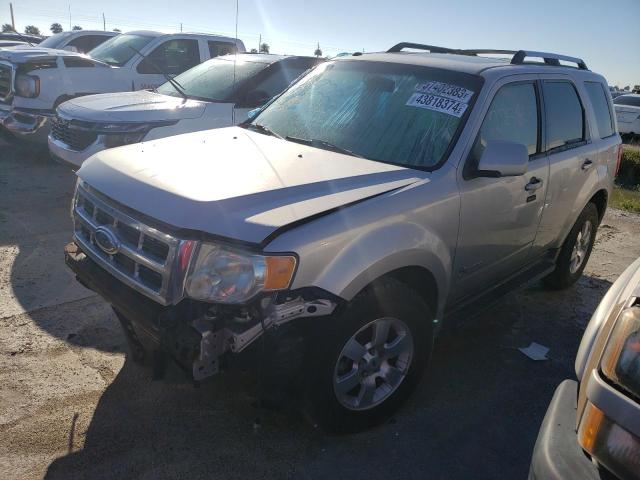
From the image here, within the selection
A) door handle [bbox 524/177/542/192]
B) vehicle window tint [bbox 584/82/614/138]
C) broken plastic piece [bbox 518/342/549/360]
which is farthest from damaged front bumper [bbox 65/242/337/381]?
vehicle window tint [bbox 584/82/614/138]

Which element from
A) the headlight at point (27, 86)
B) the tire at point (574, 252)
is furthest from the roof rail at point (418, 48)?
the headlight at point (27, 86)

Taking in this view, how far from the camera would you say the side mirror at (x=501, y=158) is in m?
2.89

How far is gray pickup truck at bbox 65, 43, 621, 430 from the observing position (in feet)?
7.35

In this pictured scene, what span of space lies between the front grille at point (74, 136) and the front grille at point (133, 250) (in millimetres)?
3279

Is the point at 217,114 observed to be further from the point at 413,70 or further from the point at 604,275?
the point at 604,275

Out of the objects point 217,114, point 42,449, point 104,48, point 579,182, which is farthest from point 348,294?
point 104,48

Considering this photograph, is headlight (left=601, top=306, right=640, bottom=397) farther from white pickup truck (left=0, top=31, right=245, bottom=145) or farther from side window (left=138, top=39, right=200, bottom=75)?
side window (left=138, top=39, right=200, bottom=75)

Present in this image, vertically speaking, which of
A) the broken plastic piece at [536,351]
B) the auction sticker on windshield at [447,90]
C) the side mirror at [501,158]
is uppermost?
the auction sticker on windshield at [447,90]

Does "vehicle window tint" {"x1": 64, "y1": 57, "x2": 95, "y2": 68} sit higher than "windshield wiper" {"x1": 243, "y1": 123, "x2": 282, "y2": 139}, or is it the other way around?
"windshield wiper" {"x1": 243, "y1": 123, "x2": 282, "y2": 139}

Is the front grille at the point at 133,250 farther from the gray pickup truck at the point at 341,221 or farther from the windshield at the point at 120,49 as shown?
the windshield at the point at 120,49

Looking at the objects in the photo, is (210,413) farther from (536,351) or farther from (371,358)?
(536,351)

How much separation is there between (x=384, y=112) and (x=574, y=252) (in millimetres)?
2679

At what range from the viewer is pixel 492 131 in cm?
329

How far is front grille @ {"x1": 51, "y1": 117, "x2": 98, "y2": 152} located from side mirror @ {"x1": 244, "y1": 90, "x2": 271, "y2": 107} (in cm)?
177
